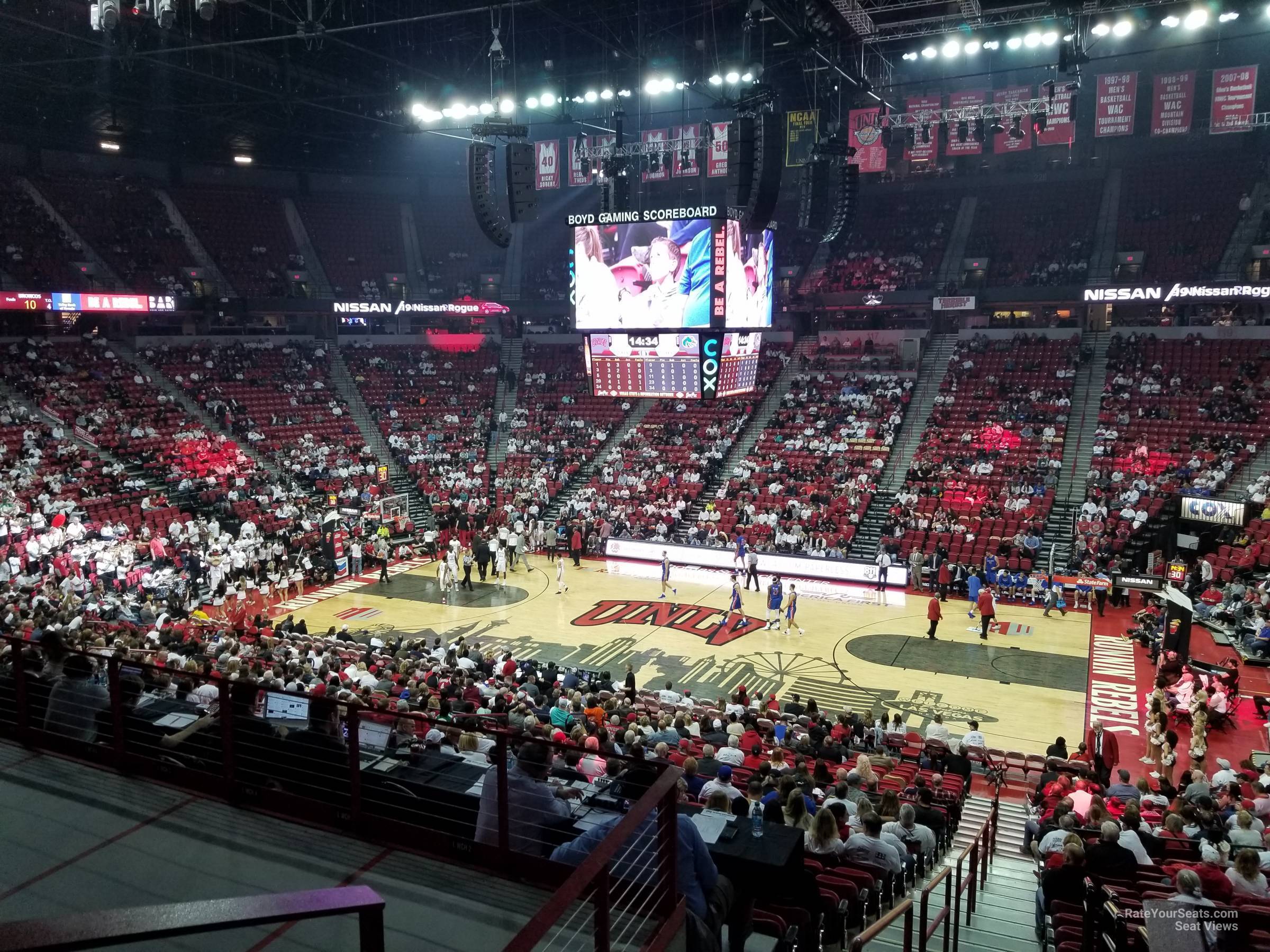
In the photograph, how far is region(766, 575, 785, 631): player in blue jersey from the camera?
21.3 metres

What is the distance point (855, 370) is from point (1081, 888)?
30290mm

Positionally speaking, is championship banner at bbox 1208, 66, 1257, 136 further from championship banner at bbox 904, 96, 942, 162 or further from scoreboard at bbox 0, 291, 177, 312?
scoreboard at bbox 0, 291, 177, 312

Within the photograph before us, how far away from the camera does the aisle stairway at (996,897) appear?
7266 mm

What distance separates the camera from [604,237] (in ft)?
68.6

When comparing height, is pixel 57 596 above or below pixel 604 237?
below

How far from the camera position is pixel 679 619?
2233cm

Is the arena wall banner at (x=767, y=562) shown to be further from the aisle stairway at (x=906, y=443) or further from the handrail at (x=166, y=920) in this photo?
the handrail at (x=166, y=920)

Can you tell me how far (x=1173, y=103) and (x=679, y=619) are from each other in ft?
73.5

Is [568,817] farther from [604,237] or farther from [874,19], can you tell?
[874,19]

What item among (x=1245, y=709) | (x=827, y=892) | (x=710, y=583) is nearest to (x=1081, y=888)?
(x=827, y=892)

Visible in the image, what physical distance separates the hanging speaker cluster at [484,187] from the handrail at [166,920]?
729 inches

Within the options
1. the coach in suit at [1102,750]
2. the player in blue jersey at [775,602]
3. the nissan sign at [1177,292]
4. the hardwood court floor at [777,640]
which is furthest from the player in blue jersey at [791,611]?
the nissan sign at [1177,292]

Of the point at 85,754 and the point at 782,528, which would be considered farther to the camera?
the point at 782,528

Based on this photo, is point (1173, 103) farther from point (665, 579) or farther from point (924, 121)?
point (665, 579)
